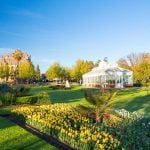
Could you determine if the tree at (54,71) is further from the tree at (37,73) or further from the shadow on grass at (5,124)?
the shadow on grass at (5,124)

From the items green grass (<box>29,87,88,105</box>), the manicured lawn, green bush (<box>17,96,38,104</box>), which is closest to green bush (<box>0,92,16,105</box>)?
green bush (<box>17,96,38,104</box>)

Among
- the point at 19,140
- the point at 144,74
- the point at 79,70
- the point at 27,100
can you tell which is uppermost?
the point at 79,70

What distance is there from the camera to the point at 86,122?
11.3 metres

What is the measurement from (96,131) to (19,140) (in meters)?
2.44

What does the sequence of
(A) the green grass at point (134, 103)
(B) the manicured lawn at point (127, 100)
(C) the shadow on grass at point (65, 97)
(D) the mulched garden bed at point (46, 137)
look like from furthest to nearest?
(C) the shadow on grass at point (65, 97) → (B) the manicured lawn at point (127, 100) → (A) the green grass at point (134, 103) → (D) the mulched garden bed at point (46, 137)

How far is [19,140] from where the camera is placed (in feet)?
31.8

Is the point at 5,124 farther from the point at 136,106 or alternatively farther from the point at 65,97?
the point at 65,97

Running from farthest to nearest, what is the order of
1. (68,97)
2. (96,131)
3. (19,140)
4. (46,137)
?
1. (68,97)
2. (46,137)
3. (19,140)
4. (96,131)

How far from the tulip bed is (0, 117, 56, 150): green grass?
0.56 meters

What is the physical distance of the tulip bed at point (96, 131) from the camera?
7.52 meters

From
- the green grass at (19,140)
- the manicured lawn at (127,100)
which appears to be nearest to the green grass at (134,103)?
the manicured lawn at (127,100)

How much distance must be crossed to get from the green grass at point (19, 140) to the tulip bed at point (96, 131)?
56 cm

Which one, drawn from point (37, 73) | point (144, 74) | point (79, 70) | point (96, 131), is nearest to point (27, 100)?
point (144, 74)

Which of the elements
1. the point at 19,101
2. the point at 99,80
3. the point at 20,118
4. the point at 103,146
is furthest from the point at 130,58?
the point at 103,146
